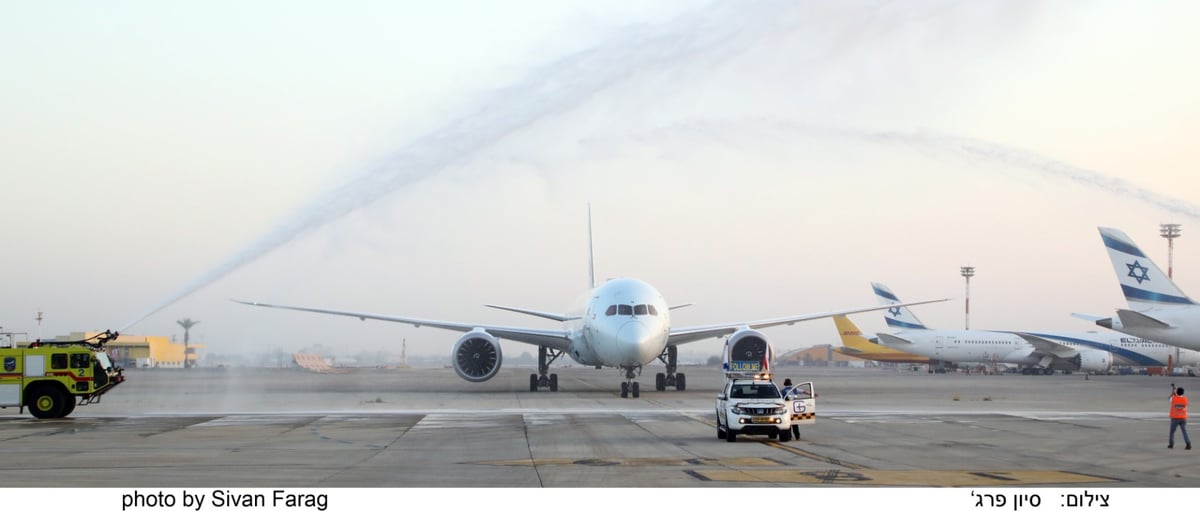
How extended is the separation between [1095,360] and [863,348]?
21.4 meters

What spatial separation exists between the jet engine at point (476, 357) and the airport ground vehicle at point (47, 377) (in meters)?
16.0

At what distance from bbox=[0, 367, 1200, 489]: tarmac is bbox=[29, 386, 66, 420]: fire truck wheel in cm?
82

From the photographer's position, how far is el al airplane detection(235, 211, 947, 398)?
40812mm

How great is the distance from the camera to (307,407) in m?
37.5

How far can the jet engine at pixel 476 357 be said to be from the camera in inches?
1804

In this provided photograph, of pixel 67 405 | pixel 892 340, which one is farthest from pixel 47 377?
pixel 892 340

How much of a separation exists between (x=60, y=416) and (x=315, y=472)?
18.3 m

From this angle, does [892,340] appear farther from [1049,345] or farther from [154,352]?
[154,352]

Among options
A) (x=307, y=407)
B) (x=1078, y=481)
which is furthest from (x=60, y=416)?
(x=1078, y=481)

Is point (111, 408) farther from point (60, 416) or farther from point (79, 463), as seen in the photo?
point (79, 463)

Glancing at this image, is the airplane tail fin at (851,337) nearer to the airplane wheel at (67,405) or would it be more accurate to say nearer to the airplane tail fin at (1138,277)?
the airplane tail fin at (1138,277)

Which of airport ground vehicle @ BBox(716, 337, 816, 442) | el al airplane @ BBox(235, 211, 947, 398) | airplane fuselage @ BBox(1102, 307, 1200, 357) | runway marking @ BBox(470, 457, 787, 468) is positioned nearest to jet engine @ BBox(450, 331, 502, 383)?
el al airplane @ BBox(235, 211, 947, 398)

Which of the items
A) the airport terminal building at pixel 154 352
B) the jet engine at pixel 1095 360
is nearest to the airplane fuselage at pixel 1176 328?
the jet engine at pixel 1095 360

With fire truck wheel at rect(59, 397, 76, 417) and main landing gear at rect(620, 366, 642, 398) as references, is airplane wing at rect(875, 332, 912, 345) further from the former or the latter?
fire truck wheel at rect(59, 397, 76, 417)
